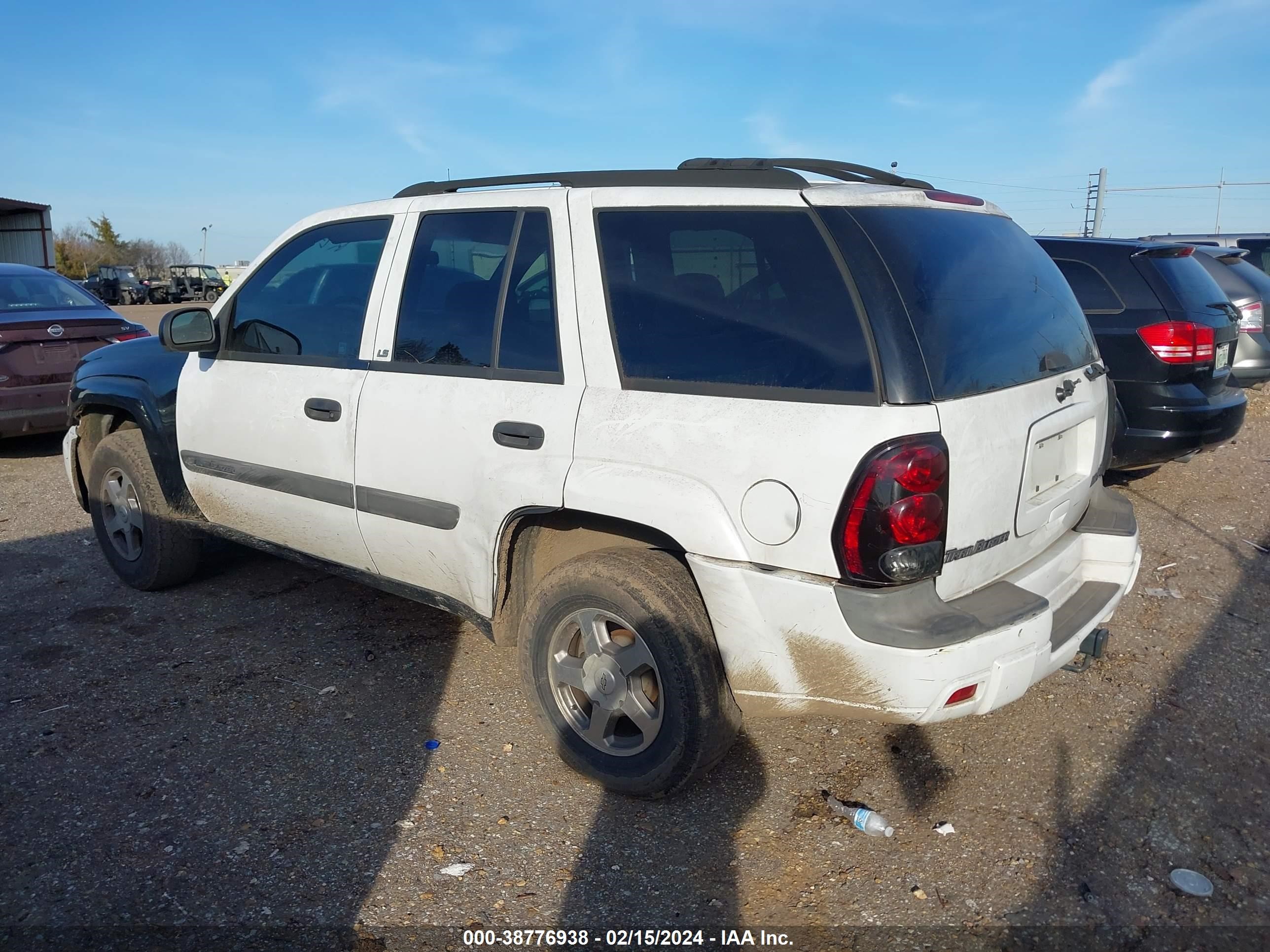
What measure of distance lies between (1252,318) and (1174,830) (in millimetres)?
Result: 7396

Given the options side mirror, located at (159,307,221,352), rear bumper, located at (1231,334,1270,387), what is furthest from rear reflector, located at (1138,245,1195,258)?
side mirror, located at (159,307,221,352)

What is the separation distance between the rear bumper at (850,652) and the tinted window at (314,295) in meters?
1.89

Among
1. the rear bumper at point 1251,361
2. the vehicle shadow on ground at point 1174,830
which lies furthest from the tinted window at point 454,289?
the rear bumper at point 1251,361

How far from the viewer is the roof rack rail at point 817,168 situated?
3203 mm

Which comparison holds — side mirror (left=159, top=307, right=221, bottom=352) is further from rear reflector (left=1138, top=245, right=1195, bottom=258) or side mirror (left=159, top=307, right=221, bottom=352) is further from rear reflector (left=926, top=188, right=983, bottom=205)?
rear reflector (left=1138, top=245, right=1195, bottom=258)

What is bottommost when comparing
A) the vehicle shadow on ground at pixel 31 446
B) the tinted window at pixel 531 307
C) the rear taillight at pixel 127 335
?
the vehicle shadow on ground at pixel 31 446

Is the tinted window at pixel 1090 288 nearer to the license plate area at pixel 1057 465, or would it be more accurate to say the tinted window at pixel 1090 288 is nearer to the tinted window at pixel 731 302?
the license plate area at pixel 1057 465

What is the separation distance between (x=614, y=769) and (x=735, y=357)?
1.39m

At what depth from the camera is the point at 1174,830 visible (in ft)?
9.56

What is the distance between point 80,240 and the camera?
73.6 m

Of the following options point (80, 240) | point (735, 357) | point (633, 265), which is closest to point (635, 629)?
point (735, 357)

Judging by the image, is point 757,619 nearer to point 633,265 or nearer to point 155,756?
point 633,265

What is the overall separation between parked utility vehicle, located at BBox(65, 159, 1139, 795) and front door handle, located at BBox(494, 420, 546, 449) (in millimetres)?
11

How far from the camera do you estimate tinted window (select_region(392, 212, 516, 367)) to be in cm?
340
